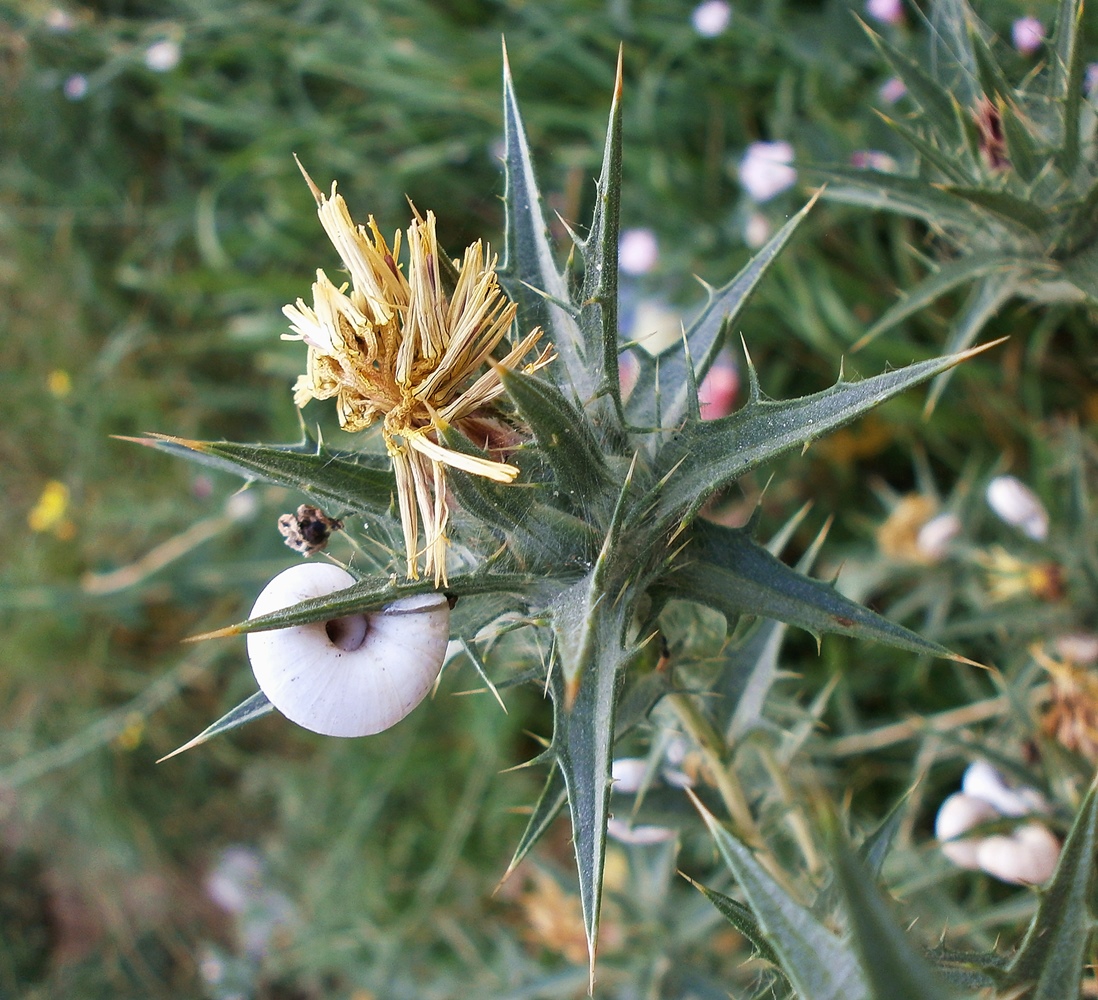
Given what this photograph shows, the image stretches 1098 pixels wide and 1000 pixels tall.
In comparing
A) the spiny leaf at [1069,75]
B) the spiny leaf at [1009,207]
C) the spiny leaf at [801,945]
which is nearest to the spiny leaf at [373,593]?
the spiny leaf at [801,945]

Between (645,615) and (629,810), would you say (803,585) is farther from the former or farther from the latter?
(629,810)

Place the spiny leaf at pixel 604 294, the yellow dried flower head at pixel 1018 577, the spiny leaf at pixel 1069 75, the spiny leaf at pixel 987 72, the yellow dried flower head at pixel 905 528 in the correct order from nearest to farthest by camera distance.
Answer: the spiny leaf at pixel 604 294
the spiny leaf at pixel 1069 75
the spiny leaf at pixel 987 72
the yellow dried flower head at pixel 1018 577
the yellow dried flower head at pixel 905 528

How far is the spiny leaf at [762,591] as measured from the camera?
38.7 inches

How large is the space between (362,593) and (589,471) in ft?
0.96

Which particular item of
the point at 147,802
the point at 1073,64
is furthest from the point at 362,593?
the point at 147,802

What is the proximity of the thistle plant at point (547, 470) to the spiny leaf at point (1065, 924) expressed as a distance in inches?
10.4

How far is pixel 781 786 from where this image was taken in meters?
1.55

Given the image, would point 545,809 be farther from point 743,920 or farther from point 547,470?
point 547,470

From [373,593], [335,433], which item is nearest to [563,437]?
[373,593]

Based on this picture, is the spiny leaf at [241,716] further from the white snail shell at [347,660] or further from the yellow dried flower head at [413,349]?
the yellow dried flower head at [413,349]

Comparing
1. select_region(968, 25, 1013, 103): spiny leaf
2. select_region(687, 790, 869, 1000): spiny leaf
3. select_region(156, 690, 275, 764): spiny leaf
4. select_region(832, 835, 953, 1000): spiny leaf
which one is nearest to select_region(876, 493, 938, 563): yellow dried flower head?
select_region(968, 25, 1013, 103): spiny leaf

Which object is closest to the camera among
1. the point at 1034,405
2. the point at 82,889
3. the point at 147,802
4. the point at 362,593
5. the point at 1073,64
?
the point at 362,593

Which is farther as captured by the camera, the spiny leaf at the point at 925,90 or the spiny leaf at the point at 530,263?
the spiny leaf at the point at 925,90

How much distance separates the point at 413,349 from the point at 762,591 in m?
0.49
